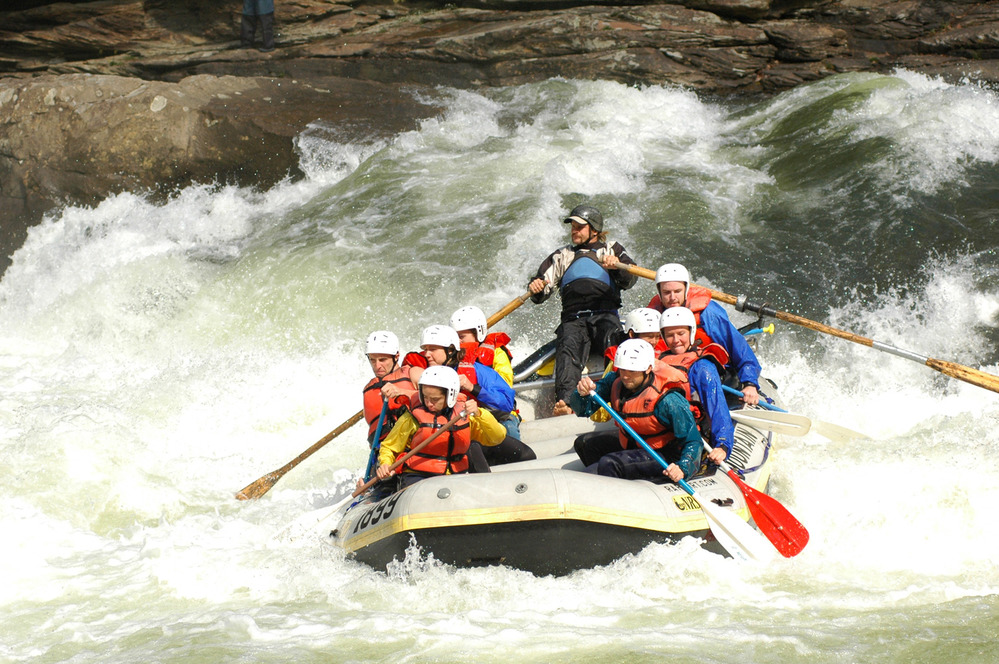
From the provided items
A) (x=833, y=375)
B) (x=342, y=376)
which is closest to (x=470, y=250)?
(x=342, y=376)

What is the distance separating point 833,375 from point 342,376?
4.09 metres

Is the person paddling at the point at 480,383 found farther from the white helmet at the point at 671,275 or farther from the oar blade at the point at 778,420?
the oar blade at the point at 778,420

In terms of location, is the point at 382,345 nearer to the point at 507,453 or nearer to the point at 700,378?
the point at 507,453

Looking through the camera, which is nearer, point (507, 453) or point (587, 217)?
point (507, 453)

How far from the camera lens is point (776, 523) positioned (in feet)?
16.1

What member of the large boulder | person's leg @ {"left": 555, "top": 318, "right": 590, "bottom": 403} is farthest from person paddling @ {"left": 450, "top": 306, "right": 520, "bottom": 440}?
the large boulder

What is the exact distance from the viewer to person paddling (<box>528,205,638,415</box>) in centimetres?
638

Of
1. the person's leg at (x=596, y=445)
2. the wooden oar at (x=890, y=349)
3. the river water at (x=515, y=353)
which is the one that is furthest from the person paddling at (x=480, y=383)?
the wooden oar at (x=890, y=349)

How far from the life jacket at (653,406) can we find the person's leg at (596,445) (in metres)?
0.21

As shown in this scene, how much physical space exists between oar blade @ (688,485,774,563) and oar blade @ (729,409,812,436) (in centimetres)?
113

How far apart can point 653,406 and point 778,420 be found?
118 cm

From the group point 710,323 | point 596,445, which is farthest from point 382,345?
point 710,323

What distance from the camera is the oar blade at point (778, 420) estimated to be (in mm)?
5695

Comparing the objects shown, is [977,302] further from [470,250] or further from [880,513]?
[470,250]
